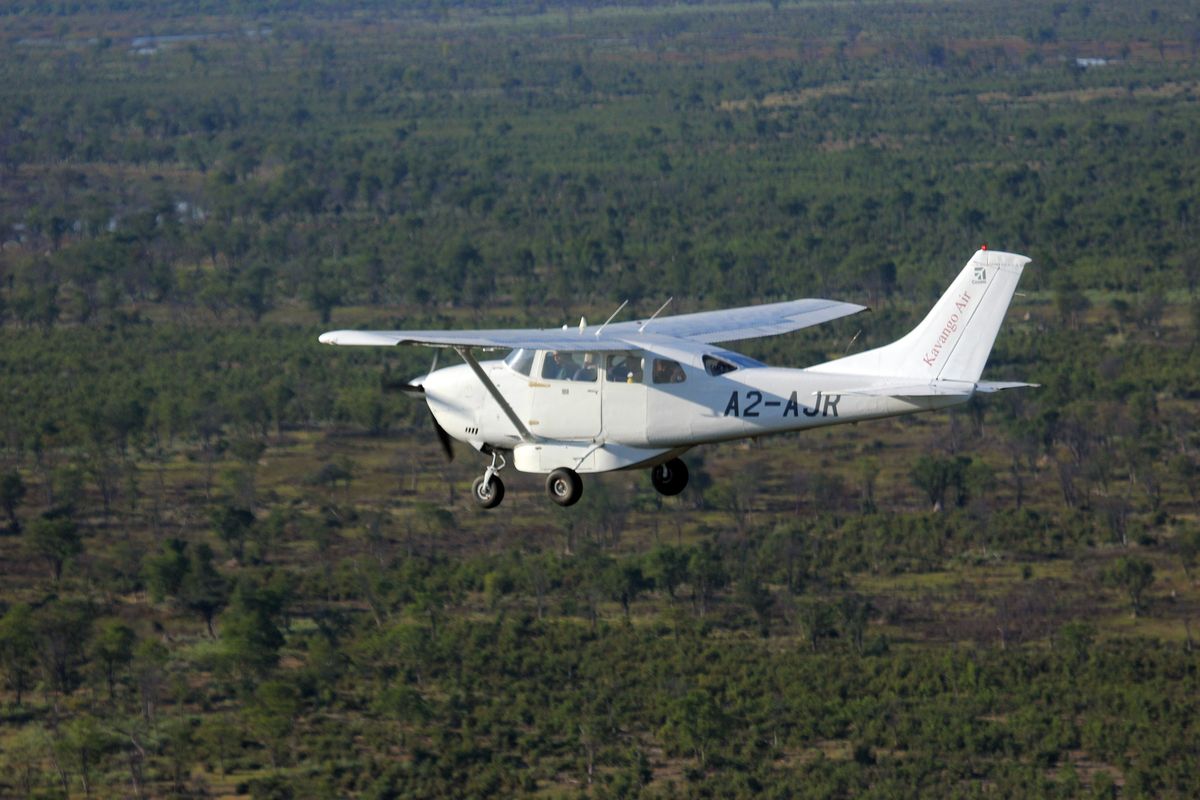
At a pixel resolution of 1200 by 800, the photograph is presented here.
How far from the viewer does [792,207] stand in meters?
146

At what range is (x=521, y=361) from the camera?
32312 mm

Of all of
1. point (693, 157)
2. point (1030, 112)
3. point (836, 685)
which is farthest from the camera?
point (1030, 112)

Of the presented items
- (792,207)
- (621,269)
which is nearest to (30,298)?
(621,269)

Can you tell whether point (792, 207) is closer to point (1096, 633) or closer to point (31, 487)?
point (31, 487)

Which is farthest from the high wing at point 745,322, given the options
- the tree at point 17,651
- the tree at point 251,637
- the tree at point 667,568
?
the tree at point 17,651

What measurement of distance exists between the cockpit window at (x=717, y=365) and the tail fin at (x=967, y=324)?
227 cm

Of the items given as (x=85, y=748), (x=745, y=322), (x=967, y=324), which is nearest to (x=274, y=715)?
(x=85, y=748)

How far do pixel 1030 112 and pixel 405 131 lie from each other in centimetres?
5166

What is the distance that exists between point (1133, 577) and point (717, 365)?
44.4m

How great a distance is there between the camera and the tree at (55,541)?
7794 cm

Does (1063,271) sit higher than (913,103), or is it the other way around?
(913,103)

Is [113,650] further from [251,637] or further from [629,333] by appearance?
[629,333]

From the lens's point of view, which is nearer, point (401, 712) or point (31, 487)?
point (401, 712)

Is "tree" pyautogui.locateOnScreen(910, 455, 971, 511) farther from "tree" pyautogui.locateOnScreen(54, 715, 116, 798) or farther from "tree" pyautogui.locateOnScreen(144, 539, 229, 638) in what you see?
"tree" pyautogui.locateOnScreen(54, 715, 116, 798)
